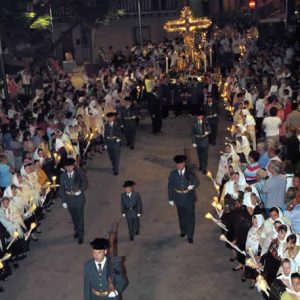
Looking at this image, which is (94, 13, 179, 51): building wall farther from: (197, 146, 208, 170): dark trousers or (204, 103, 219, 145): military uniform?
(197, 146, 208, 170): dark trousers

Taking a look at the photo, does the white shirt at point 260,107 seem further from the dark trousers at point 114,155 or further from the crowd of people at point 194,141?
the dark trousers at point 114,155

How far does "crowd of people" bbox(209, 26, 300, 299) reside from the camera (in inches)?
307

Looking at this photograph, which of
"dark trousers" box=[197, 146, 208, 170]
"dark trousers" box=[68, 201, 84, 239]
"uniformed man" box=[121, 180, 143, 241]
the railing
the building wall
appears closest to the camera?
"uniformed man" box=[121, 180, 143, 241]

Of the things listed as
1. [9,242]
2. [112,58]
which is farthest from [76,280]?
Answer: [112,58]

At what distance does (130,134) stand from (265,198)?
772cm

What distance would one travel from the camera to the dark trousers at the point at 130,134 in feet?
55.6

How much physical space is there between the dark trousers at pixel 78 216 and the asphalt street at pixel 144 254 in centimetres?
26

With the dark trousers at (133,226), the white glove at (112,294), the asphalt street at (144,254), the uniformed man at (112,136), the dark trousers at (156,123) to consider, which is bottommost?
the asphalt street at (144,254)

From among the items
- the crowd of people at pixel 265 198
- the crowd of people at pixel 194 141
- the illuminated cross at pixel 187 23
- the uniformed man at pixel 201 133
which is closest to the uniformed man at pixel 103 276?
the crowd of people at pixel 265 198

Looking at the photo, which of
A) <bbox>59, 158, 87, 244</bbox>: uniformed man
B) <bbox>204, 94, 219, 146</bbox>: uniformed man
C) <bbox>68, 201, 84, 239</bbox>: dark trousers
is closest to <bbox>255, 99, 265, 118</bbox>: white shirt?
<bbox>204, 94, 219, 146</bbox>: uniformed man

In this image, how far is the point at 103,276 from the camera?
738 cm

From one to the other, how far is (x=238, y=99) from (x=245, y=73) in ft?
11.8

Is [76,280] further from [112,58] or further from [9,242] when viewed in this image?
[112,58]

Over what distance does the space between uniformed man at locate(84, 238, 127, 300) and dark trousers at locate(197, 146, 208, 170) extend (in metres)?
7.18
